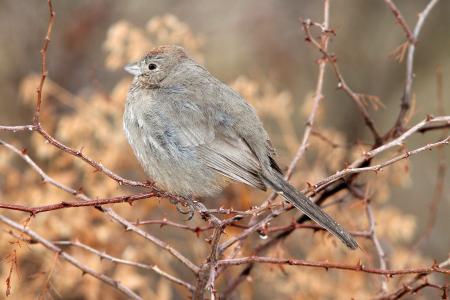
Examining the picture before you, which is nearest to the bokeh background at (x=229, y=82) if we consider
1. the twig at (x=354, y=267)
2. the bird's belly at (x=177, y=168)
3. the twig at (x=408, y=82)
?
the twig at (x=408, y=82)

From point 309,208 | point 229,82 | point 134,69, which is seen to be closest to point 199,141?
point 309,208

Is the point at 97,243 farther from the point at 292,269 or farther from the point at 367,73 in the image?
the point at 367,73

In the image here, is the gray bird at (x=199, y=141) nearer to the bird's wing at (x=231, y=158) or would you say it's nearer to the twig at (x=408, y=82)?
the bird's wing at (x=231, y=158)

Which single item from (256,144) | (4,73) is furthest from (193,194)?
(4,73)

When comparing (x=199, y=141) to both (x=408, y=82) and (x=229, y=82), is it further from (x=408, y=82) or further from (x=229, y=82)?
(x=229, y=82)

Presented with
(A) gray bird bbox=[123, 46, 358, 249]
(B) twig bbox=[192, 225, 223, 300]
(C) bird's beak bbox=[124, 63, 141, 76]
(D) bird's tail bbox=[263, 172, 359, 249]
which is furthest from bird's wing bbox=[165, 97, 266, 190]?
(B) twig bbox=[192, 225, 223, 300]

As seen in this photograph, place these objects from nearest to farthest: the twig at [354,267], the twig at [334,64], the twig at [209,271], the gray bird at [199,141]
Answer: the twig at [354,267], the twig at [209,271], the twig at [334,64], the gray bird at [199,141]

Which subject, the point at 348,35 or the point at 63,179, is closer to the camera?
the point at 63,179
